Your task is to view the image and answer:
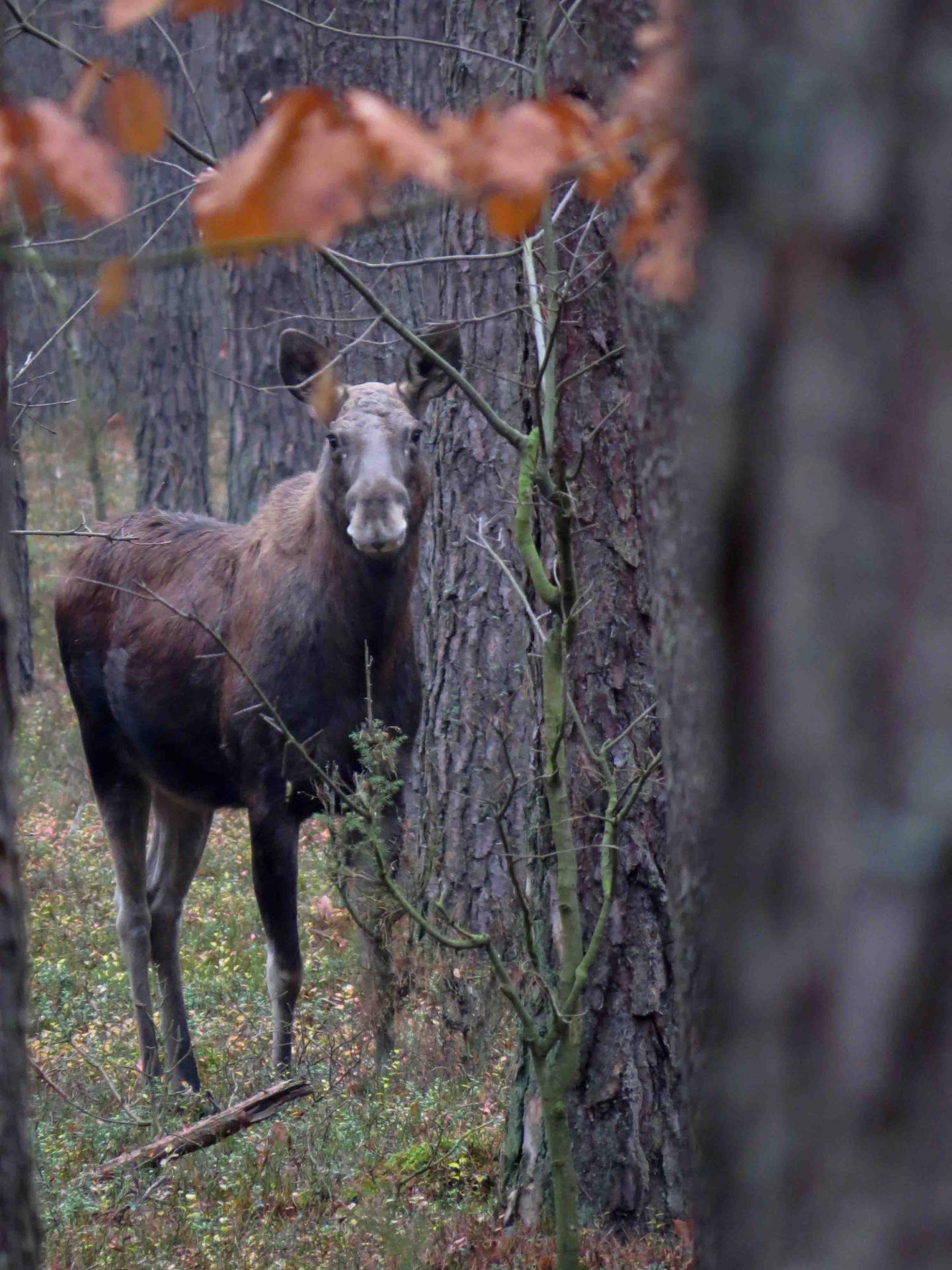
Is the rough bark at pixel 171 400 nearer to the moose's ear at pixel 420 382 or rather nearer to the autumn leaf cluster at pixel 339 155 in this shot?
the moose's ear at pixel 420 382

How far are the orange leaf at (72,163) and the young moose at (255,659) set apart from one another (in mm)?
4716

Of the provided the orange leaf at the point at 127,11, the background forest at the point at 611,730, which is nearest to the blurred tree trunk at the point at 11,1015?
the background forest at the point at 611,730

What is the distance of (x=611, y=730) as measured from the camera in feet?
17.2

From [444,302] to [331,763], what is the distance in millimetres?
2511

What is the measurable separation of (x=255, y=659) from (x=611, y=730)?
3138 millimetres

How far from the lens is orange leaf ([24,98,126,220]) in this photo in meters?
1.99

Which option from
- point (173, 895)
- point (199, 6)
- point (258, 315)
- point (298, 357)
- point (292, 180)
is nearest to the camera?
point (292, 180)

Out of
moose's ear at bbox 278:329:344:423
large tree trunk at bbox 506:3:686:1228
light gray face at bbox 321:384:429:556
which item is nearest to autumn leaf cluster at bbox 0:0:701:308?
large tree trunk at bbox 506:3:686:1228

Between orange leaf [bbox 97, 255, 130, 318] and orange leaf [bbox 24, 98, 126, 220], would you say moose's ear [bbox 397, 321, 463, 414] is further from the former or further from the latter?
orange leaf [bbox 24, 98, 126, 220]

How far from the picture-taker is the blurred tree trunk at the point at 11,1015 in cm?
277

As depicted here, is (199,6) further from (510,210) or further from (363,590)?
(363,590)

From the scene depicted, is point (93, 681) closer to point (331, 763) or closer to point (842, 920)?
point (331, 763)

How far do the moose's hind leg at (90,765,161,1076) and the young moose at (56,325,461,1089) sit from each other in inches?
0.4

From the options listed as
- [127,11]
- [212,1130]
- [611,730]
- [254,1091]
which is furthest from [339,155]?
[254,1091]
